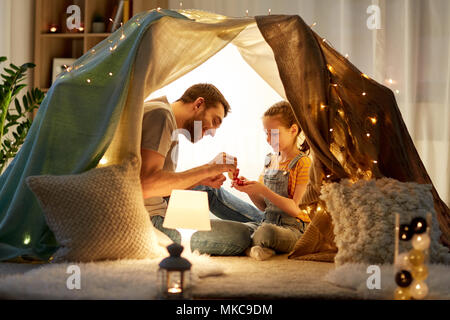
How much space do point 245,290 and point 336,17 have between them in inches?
103

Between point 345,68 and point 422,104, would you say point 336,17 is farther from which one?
point 345,68

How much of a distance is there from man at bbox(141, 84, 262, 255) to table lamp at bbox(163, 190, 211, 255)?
23cm

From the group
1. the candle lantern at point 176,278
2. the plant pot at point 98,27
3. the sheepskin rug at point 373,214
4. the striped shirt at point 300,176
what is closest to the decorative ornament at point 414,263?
the sheepskin rug at point 373,214

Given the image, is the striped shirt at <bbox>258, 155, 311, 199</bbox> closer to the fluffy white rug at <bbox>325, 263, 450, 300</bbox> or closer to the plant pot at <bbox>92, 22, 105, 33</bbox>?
the fluffy white rug at <bbox>325, 263, 450, 300</bbox>

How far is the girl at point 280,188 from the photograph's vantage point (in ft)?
8.66

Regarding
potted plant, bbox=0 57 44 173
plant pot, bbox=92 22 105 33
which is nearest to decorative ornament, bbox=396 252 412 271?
potted plant, bbox=0 57 44 173

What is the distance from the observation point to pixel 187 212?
7.62 feet

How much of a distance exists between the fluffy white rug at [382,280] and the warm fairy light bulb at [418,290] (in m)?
0.06

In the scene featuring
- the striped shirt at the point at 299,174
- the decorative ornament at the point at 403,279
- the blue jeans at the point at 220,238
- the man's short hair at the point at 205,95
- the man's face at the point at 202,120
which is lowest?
the blue jeans at the point at 220,238

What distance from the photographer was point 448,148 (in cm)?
385

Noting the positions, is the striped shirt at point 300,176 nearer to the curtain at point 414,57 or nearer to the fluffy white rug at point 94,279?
the fluffy white rug at point 94,279

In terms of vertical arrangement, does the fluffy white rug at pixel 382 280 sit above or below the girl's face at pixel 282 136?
below
